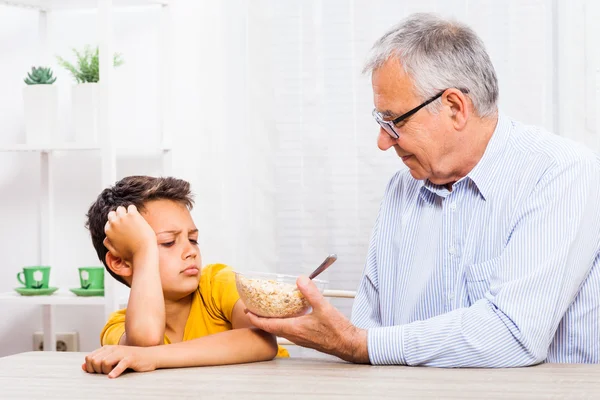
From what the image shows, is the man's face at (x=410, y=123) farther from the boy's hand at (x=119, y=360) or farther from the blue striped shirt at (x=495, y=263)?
the boy's hand at (x=119, y=360)

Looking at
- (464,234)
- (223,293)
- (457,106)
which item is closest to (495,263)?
(464,234)

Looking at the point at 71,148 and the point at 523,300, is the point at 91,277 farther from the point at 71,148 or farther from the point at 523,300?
the point at 523,300

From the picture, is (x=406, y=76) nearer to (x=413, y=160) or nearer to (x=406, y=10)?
(x=413, y=160)

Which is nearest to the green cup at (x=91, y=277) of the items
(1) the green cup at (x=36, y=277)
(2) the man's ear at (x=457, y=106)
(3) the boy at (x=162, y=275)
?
(1) the green cup at (x=36, y=277)

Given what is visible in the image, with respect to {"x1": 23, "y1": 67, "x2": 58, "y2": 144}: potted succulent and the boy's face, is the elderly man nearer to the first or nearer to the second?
the boy's face

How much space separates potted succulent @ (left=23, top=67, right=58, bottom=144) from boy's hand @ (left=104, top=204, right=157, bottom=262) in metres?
1.14

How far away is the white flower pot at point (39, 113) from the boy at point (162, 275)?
3.22ft

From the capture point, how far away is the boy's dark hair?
171 cm

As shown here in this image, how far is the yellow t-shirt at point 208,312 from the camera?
1673 millimetres

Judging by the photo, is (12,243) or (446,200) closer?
(446,200)

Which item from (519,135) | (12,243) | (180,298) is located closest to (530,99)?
(519,135)

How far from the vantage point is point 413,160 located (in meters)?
1.62

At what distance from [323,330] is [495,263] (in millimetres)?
368

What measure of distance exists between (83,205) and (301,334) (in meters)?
1.78
